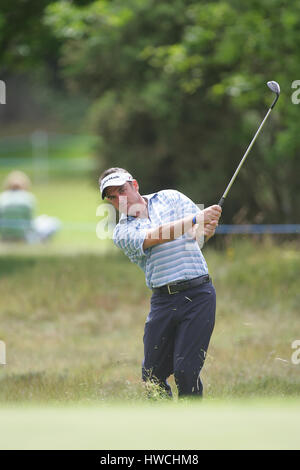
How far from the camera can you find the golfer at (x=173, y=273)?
636 centimetres

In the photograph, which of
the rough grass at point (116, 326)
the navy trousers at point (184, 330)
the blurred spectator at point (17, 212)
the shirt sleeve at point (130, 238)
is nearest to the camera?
the shirt sleeve at point (130, 238)

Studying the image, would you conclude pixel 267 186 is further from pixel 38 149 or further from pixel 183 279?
pixel 38 149

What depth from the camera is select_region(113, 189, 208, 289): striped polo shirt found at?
635cm

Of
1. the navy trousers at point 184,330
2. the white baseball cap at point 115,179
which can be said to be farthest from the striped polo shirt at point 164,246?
the white baseball cap at point 115,179

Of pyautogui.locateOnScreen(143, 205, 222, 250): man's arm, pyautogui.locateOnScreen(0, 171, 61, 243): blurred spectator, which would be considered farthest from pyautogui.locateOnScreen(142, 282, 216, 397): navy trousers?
pyautogui.locateOnScreen(0, 171, 61, 243): blurred spectator

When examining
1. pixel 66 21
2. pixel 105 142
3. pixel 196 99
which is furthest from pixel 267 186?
pixel 66 21

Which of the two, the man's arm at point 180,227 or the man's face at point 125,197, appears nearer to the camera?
the man's arm at point 180,227

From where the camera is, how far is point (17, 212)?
19.9 meters

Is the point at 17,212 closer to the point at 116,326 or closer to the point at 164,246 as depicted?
the point at 116,326

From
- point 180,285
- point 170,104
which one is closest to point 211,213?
point 180,285

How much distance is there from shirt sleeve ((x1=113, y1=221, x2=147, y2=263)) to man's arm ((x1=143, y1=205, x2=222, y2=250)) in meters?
0.04

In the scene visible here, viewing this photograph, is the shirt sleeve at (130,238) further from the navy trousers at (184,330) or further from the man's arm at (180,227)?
the navy trousers at (184,330)

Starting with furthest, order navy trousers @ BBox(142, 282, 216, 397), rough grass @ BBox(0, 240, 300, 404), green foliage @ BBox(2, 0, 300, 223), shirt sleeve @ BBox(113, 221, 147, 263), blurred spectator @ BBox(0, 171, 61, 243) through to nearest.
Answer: blurred spectator @ BBox(0, 171, 61, 243), green foliage @ BBox(2, 0, 300, 223), rough grass @ BBox(0, 240, 300, 404), navy trousers @ BBox(142, 282, 216, 397), shirt sleeve @ BBox(113, 221, 147, 263)

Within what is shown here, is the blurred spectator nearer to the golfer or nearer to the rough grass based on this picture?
the rough grass
